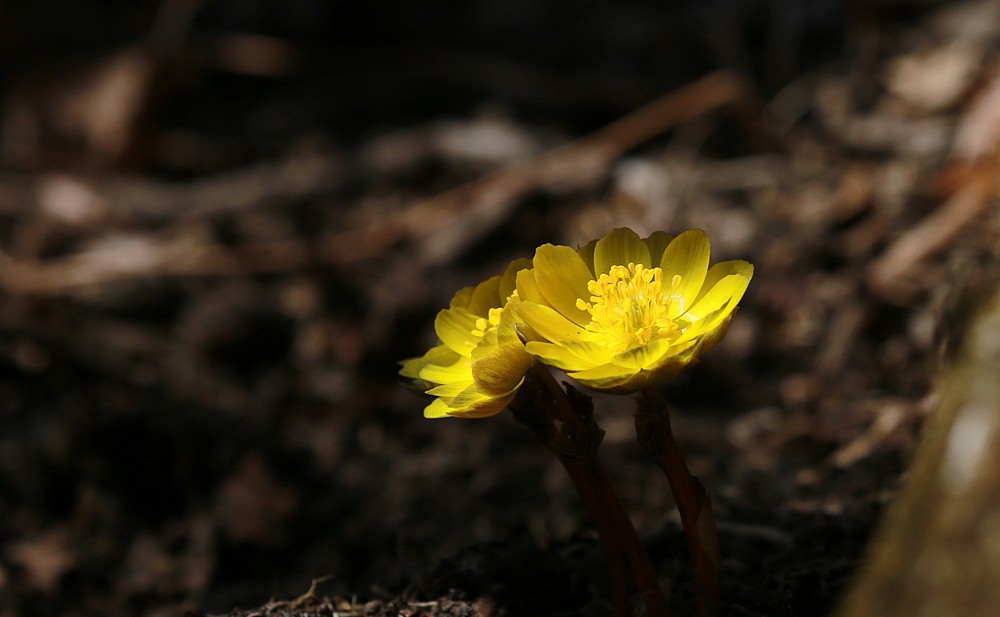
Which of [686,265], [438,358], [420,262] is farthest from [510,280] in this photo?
[420,262]

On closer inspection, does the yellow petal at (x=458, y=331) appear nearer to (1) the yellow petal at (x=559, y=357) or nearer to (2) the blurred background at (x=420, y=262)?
(1) the yellow petal at (x=559, y=357)

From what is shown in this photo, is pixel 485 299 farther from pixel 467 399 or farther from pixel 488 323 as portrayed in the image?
pixel 467 399

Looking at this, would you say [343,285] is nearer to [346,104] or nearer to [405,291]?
[405,291]

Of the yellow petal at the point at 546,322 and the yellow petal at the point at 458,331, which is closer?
the yellow petal at the point at 546,322

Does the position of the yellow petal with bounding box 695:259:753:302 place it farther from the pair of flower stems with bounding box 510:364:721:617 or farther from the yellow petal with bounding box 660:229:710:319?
the pair of flower stems with bounding box 510:364:721:617

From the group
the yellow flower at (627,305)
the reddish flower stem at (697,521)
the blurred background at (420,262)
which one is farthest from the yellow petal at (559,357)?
the blurred background at (420,262)

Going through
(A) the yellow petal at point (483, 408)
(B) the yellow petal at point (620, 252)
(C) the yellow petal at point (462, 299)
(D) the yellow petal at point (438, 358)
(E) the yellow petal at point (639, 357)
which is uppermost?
(B) the yellow petal at point (620, 252)
